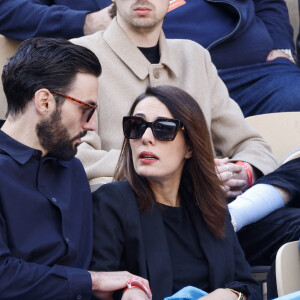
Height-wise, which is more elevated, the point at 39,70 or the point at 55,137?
the point at 39,70

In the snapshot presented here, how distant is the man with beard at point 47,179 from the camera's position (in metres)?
2.24

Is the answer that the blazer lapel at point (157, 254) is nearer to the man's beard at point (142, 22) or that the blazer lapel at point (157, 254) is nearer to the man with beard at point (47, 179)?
the man with beard at point (47, 179)

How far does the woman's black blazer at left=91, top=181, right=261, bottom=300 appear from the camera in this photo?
2.48 m

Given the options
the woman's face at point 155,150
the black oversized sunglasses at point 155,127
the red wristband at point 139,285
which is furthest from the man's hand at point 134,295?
the black oversized sunglasses at point 155,127

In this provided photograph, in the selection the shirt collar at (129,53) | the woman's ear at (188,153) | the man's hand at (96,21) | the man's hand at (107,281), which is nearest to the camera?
the man's hand at (107,281)

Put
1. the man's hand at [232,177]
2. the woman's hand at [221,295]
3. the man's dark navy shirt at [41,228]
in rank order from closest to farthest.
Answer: the man's dark navy shirt at [41,228]
the woman's hand at [221,295]
the man's hand at [232,177]

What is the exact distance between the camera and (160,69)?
3.60m

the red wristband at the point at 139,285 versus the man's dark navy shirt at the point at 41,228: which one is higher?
the man's dark navy shirt at the point at 41,228

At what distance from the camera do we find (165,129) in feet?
8.64

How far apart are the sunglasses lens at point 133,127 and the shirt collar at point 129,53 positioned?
893mm

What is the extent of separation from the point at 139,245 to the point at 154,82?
3.98ft

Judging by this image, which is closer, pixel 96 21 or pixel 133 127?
pixel 133 127

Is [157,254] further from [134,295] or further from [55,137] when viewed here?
[55,137]

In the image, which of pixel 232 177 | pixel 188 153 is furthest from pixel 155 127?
pixel 232 177
